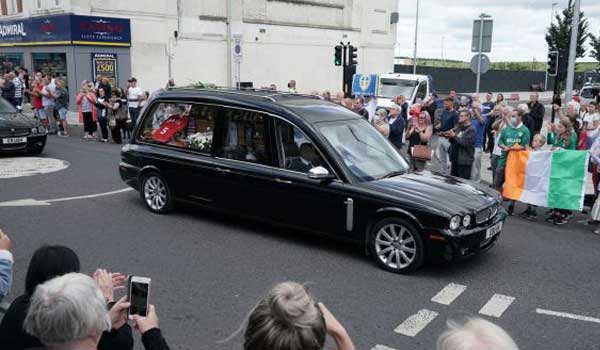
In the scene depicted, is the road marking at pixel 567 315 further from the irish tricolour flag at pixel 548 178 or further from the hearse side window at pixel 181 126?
the hearse side window at pixel 181 126

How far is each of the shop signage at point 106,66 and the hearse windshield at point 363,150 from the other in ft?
63.6

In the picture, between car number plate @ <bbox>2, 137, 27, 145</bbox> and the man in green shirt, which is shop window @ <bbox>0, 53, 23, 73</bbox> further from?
the man in green shirt

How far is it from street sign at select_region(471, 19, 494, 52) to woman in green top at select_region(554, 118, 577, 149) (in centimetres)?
565

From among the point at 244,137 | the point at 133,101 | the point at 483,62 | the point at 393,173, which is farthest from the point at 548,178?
the point at 133,101

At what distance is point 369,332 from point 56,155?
11.6m

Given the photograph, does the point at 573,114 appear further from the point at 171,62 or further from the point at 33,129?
the point at 171,62

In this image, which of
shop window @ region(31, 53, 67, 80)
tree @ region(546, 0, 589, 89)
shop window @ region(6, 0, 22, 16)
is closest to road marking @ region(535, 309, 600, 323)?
shop window @ region(31, 53, 67, 80)

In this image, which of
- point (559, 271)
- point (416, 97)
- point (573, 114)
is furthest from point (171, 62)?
point (559, 271)

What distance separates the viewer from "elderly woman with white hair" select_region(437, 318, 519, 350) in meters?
2.04

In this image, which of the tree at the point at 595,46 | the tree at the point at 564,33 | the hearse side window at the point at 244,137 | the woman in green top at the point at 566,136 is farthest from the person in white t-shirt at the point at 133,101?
the tree at the point at 595,46

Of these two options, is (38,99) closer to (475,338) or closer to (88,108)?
(88,108)

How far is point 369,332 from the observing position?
17.0 feet

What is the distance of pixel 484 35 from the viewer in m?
15.0

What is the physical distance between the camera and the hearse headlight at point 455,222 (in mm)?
6418
